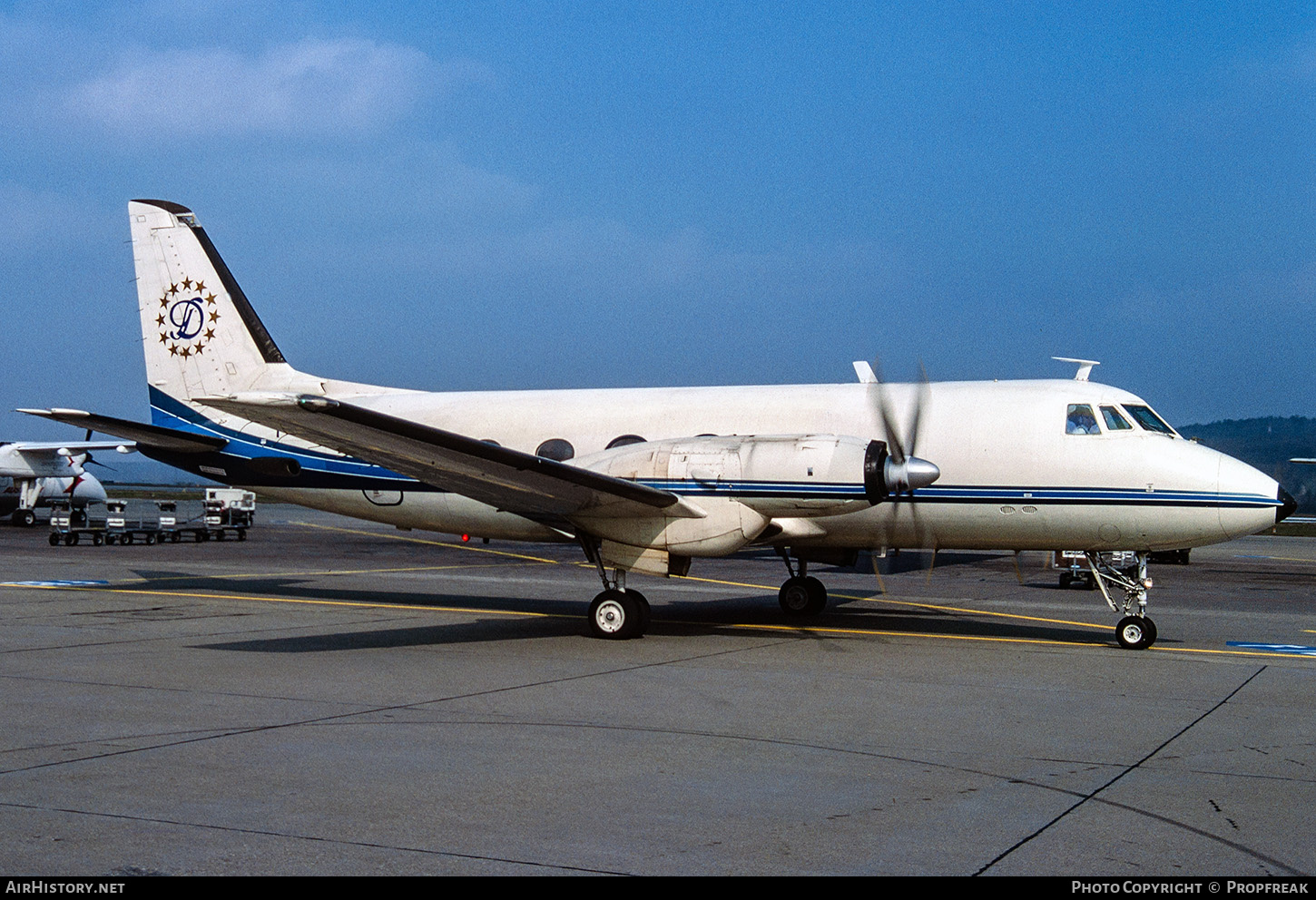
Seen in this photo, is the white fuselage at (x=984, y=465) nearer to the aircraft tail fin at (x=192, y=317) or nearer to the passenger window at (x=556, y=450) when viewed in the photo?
the passenger window at (x=556, y=450)

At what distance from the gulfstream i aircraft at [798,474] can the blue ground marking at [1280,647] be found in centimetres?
162

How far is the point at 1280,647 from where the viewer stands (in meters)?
14.7

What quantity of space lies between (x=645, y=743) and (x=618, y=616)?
6.10m

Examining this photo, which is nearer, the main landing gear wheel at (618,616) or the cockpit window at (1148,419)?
the main landing gear wheel at (618,616)

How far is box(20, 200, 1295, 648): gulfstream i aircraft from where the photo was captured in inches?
532

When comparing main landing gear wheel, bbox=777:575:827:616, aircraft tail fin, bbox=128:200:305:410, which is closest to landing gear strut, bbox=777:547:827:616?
Result: main landing gear wheel, bbox=777:575:827:616

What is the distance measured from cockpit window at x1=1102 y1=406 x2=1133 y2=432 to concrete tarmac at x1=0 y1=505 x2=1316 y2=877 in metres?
2.78

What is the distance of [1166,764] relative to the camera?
7.80 metres

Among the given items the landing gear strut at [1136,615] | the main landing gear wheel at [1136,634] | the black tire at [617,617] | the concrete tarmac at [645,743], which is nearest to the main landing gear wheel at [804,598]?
the concrete tarmac at [645,743]

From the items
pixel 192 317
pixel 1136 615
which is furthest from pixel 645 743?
pixel 192 317

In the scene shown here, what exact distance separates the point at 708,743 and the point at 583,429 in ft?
29.1

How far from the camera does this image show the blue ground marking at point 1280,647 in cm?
1416

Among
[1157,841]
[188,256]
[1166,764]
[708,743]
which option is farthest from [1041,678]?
[188,256]
